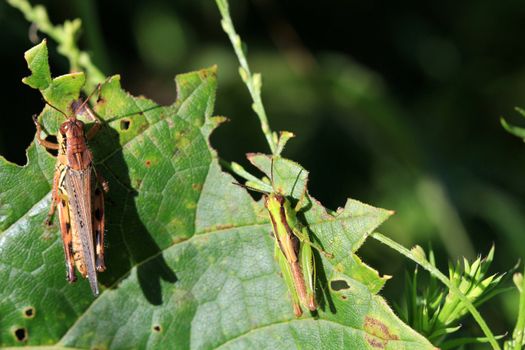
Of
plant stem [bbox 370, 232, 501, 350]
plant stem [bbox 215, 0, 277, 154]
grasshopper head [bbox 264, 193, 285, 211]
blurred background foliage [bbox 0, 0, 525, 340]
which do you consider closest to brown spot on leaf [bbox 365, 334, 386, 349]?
plant stem [bbox 370, 232, 501, 350]

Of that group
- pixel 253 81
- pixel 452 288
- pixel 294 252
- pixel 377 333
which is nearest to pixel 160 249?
pixel 294 252

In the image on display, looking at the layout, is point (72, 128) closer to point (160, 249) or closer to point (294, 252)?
point (160, 249)

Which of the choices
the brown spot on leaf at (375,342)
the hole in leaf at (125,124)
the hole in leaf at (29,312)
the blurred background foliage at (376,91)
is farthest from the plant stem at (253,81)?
the blurred background foliage at (376,91)

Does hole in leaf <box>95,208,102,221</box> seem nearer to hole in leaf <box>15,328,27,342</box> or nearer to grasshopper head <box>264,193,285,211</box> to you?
hole in leaf <box>15,328,27,342</box>

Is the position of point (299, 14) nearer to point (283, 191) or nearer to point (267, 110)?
point (267, 110)

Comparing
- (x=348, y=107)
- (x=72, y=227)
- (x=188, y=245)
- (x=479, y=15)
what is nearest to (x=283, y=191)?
(x=188, y=245)

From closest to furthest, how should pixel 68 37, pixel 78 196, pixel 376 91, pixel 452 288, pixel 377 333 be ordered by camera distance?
pixel 452 288
pixel 377 333
pixel 78 196
pixel 68 37
pixel 376 91

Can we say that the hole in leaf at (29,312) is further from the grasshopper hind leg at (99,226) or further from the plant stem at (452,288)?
the plant stem at (452,288)
